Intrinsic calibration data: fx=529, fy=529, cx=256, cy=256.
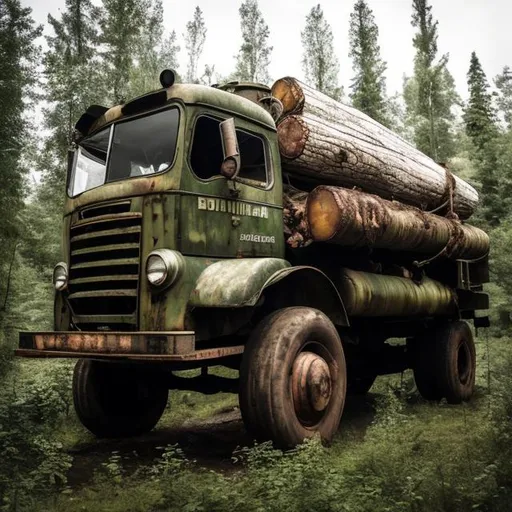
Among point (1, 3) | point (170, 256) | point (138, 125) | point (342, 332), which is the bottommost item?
point (342, 332)

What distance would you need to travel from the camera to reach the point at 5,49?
14.1 meters

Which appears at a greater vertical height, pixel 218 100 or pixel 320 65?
pixel 320 65

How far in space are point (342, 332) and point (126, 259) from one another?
9.68 feet

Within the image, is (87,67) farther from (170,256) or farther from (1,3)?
(170,256)

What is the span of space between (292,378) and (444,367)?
4.02m

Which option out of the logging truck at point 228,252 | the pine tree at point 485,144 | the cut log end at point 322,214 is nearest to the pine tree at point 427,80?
the pine tree at point 485,144

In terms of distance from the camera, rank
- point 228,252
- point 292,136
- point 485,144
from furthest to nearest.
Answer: point 485,144, point 292,136, point 228,252

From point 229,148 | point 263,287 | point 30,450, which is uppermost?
point 229,148

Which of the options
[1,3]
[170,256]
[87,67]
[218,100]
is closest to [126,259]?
[170,256]

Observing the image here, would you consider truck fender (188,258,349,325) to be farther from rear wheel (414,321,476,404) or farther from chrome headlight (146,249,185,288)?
rear wheel (414,321,476,404)

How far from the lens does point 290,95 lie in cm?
606

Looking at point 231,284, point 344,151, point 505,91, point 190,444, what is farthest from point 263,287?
point 505,91

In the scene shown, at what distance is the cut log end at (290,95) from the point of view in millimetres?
5992

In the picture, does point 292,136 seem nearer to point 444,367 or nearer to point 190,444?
point 190,444
